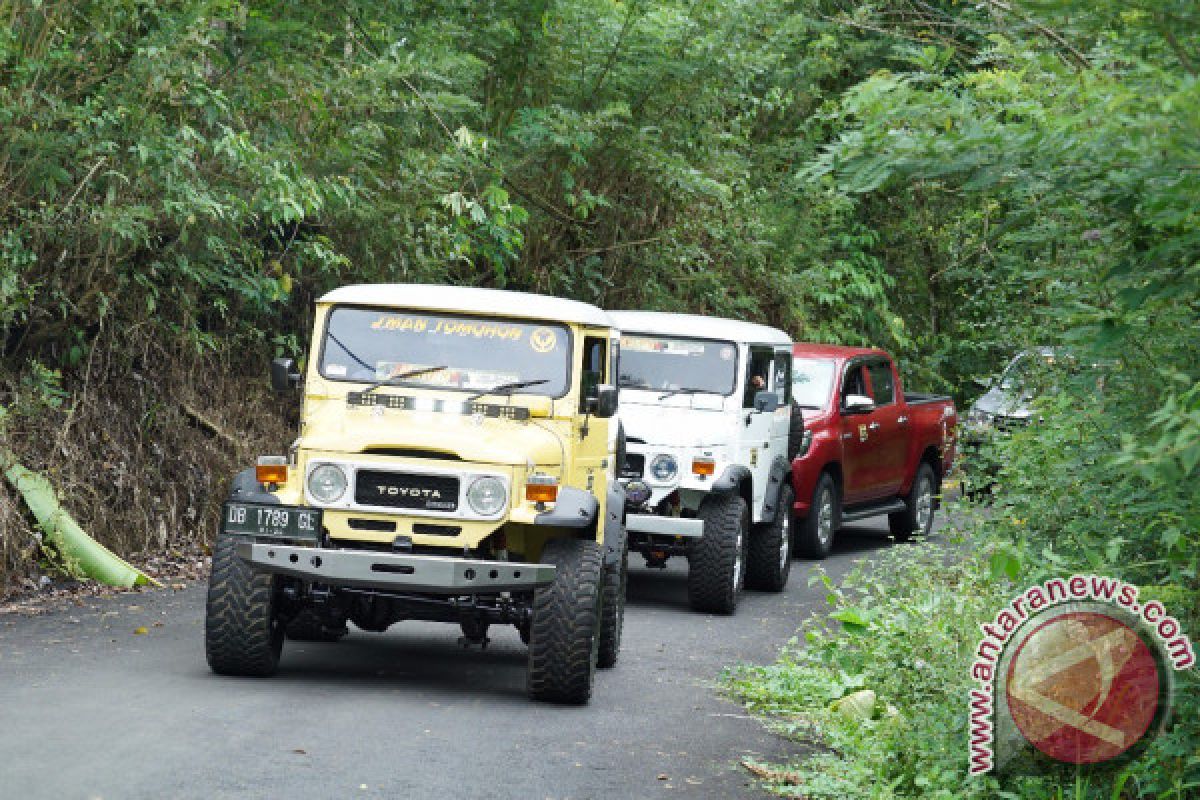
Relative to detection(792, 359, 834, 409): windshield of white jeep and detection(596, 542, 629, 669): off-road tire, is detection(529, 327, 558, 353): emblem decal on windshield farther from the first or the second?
detection(792, 359, 834, 409): windshield of white jeep

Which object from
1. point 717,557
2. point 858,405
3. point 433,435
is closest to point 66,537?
point 433,435

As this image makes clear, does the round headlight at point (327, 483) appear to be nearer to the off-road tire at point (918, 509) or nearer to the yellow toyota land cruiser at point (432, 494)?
the yellow toyota land cruiser at point (432, 494)

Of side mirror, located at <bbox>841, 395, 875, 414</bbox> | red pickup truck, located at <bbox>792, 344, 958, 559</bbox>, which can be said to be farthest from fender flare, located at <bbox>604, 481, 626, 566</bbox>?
side mirror, located at <bbox>841, 395, 875, 414</bbox>

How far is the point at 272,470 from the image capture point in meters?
9.12

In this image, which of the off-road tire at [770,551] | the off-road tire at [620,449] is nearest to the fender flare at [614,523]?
the off-road tire at [620,449]

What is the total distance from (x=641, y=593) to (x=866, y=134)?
8918 mm

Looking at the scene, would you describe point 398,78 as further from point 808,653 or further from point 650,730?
point 650,730

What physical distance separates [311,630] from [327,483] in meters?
1.91

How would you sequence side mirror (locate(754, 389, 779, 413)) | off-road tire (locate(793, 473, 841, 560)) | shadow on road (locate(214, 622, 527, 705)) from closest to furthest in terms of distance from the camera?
shadow on road (locate(214, 622, 527, 705)), side mirror (locate(754, 389, 779, 413)), off-road tire (locate(793, 473, 841, 560))

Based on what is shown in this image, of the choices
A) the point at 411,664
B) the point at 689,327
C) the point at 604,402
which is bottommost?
the point at 411,664

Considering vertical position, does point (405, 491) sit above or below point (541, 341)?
below

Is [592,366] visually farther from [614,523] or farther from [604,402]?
[614,523]

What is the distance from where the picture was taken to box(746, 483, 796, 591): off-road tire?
1437 centimetres
